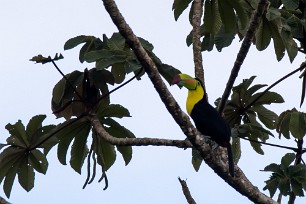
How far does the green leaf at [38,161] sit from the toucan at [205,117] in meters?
1.89

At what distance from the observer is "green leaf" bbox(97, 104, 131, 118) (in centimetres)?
808

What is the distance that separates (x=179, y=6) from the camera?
858 centimetres

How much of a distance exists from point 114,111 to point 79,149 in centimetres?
58

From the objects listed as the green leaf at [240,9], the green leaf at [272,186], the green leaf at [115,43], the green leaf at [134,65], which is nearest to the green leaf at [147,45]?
the green leaf at [115,43]

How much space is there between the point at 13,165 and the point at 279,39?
10.6 feet

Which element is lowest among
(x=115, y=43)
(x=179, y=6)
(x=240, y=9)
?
(x=115, y=43)

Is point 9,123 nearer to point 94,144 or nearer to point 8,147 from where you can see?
point 8,147

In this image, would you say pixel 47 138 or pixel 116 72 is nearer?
pixel 47 138

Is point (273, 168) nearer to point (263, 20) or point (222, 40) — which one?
point (263, 20)

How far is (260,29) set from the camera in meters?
8.30

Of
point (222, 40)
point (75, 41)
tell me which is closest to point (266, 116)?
point (222, 40)

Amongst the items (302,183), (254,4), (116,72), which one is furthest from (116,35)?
(302,183)

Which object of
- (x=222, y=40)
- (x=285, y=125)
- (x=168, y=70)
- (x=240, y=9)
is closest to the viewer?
(x=168, y=70)

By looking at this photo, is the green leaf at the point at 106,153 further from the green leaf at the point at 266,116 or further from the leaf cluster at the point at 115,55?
the green leaf at the point at 266,116
